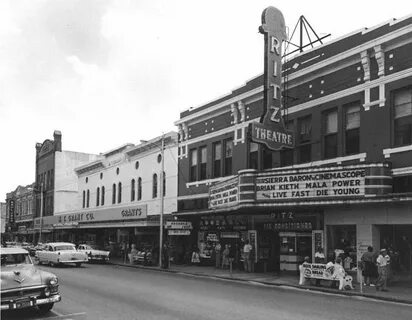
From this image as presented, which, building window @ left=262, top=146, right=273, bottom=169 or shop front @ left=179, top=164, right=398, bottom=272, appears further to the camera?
building window @ left=262, top=146, right=273, bottom=169

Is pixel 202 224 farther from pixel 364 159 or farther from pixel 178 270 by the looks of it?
pixel 364 159

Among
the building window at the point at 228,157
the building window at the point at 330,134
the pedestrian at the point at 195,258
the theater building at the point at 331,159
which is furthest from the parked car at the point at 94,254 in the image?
the building window at the point at 330,134

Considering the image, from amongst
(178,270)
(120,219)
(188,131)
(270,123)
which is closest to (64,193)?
(120,219)

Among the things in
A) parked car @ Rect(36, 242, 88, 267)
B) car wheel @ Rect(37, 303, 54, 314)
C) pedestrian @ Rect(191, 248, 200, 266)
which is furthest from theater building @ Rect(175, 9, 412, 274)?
car wheel @ Rect(37, 303, 54, 314)

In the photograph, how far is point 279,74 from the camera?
2342 centimetres

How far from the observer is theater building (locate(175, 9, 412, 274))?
19.7 meters

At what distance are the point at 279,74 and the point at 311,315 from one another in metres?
13.2

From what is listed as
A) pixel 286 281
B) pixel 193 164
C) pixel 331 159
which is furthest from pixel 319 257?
pixel 193 164

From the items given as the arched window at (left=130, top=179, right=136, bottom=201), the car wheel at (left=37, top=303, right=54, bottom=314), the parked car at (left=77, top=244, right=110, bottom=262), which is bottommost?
the parked car at (left=77, top=244, right=110, bottom=262)

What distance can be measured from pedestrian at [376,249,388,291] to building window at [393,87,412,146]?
4.34 meters

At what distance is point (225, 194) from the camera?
25125mm

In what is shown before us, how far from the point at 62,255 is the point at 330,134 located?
56.6 ft

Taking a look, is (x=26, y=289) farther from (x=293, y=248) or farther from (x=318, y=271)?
(x=293, y=248)

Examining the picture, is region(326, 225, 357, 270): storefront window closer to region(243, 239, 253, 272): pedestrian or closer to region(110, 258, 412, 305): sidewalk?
region(110, 258, 412, 305): sidewalk
